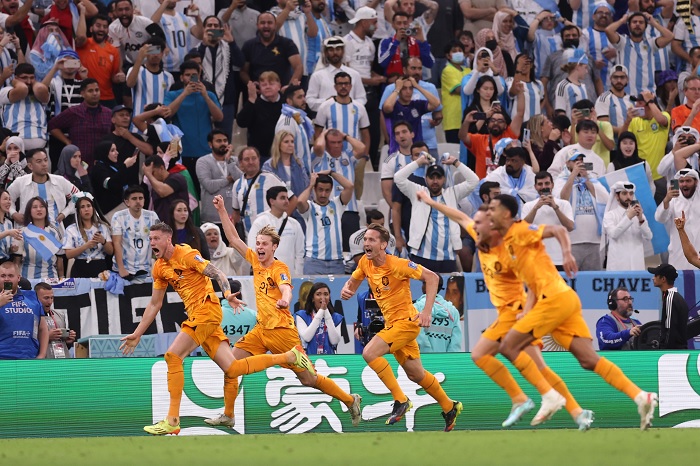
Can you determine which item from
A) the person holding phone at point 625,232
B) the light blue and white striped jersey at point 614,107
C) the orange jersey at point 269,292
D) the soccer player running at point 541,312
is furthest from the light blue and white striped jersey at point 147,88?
the soccer player running at point 541,312

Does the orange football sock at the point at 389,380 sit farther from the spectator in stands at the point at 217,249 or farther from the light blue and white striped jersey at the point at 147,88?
the light blue and white striped jersey at the point at 147,88

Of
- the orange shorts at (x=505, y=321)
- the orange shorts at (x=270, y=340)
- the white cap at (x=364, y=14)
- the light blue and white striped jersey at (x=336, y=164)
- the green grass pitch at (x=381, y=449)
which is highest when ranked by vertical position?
the white cap at (x=364, y=14)

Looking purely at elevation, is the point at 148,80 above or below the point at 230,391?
above

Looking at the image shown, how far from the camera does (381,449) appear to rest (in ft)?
38.9

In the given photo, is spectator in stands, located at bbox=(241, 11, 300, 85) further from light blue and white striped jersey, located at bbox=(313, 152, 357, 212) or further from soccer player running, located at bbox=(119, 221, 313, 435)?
soccer player running, located at bbox=(119, 221, 313, 435)

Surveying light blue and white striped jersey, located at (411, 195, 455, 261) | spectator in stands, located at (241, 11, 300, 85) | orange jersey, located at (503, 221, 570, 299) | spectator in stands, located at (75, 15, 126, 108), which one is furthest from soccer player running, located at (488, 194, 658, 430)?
spectator in stands, located at (75, 15, 126, 108)

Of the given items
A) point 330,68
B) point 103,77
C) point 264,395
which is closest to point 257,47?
point 330,68

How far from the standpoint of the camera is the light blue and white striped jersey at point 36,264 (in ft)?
54.5

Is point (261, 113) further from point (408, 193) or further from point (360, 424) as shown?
point (360, 424)

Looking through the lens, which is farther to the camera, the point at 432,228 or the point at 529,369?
the point at 432,228

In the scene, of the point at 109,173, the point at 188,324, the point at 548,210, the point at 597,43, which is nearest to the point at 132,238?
the point at 109,173

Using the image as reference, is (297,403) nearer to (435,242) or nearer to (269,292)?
(269,292)

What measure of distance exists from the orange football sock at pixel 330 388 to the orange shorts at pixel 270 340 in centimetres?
53

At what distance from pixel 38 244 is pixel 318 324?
4.08 metres
